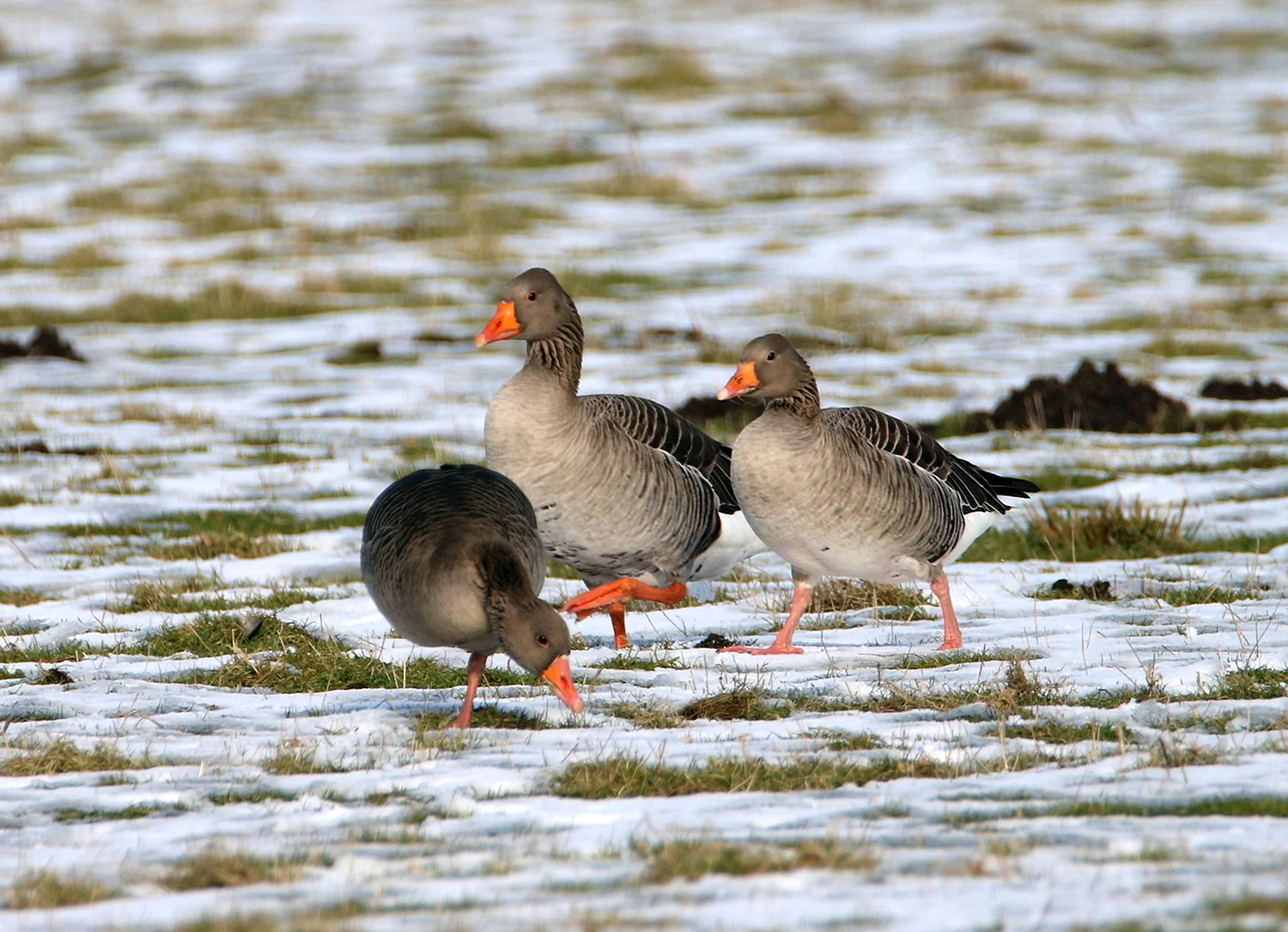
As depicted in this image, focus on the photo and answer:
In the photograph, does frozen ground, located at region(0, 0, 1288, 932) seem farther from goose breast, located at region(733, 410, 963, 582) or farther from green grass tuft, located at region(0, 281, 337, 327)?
goose breast, located at region(733, 410, 963, 582)

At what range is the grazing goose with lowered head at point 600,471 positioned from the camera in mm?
9430

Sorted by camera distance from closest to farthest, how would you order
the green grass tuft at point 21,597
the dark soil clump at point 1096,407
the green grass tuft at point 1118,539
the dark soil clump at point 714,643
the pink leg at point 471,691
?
the pink leg at point 471,691 → the dark soil clump at point 714,643 → the green grass tuft at point 21,597 → the green grass tuft at point 1118,539 → the dark soil clump at point 1096,407

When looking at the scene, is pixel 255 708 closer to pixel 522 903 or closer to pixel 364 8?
pixel 522 903

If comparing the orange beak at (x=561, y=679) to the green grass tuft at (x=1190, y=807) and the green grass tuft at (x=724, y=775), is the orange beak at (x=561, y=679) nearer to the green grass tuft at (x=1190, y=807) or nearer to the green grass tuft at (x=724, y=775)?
the green grass tuft at (x=724, y=775)

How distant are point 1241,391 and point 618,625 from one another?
1050 cm

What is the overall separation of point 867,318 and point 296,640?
45.9ft

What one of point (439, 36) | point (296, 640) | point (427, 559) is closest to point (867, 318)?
point (296, 640)

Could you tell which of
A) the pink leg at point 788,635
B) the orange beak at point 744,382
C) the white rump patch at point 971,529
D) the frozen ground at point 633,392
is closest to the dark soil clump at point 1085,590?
the frozen ground at point 633,392

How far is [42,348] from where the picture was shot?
20.1m

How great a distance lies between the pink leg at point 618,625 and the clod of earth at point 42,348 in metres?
12.7

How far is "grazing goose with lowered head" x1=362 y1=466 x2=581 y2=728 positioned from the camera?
711cm

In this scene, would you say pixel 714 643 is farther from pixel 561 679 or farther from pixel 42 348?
pixel 42 348

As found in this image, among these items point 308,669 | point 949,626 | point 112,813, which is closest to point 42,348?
point 308,669

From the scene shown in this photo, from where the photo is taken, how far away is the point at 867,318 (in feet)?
71.6
